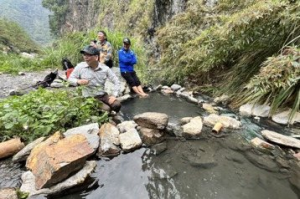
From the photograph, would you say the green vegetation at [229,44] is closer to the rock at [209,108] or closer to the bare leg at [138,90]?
the rock at [209,108]

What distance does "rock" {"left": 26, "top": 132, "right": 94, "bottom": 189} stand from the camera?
8.89 ft

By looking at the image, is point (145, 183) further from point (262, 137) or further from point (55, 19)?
point (55, 19)

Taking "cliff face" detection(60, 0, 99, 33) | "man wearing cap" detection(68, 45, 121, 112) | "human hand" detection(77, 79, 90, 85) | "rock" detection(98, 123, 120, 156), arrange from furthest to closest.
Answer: "cliff face" detection(60, 0, 99, 33), "man wearing cap" detection(68, 45, 121, 112), "human hand" detection(77, 79, 90, 85), "rock" detection(98, 123, 120, 156)

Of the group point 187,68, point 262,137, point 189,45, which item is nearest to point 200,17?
point 189,45

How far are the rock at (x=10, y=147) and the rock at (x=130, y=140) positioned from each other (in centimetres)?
129

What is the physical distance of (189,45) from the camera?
7.68 metres

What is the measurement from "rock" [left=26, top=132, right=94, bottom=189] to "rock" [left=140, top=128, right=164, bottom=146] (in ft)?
2.92

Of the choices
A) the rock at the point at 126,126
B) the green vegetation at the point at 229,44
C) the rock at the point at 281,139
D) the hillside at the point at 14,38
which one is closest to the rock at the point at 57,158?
the rock at the point at 126,126

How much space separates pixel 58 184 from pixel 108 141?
0.96m

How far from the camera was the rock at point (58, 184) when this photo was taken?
267 centimetres

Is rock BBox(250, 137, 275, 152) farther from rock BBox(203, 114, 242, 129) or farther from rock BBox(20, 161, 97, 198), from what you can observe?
rock BBox(20, 161, 97, 198)

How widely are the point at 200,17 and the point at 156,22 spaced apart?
4.96 m

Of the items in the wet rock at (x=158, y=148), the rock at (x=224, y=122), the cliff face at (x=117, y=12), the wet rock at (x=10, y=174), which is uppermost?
the cliff face at (x=117, y=12)

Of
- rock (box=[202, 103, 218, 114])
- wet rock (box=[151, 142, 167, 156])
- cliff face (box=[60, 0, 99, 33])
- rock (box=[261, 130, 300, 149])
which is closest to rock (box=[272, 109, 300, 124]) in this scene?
rock (box=[261, 130, 300, 149])
